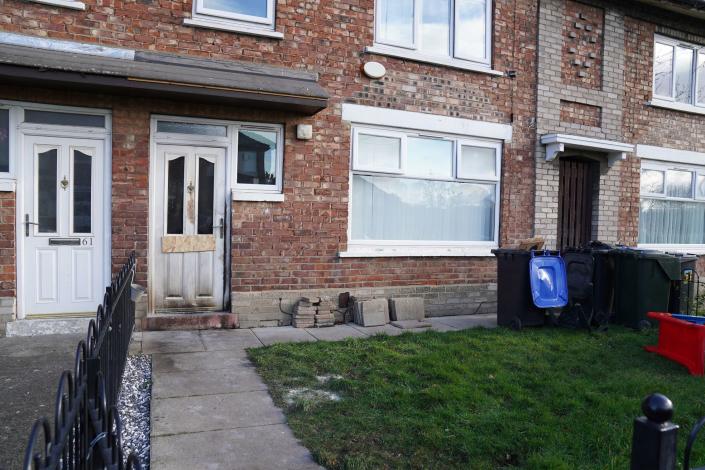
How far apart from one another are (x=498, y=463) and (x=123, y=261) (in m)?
5.07

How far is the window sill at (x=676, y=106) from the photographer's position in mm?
10149

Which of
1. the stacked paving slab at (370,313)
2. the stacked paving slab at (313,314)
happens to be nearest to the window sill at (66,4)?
the stacked paving slab at (313,314)

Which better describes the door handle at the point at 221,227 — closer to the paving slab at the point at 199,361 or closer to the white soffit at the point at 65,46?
the paving slab at the point at 199,361

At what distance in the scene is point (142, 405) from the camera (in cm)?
426

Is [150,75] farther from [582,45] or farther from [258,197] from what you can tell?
[582,45]

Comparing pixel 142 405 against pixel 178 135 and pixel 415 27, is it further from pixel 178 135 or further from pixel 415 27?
pixel 415 27

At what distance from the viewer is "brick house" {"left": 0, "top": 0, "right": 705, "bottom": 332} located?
6.21 metres

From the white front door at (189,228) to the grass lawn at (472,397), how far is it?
1658 millimetres

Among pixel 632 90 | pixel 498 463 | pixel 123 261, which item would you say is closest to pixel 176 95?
pixel 123 261

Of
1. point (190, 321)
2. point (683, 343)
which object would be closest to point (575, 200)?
point (683, 343)

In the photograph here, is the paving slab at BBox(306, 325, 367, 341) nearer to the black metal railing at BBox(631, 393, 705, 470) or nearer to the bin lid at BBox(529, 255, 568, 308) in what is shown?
the bin lid at BBox(529, 255, 568, 308)

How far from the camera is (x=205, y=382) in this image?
475cm

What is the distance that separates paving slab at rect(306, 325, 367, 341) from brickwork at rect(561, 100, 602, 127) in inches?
212

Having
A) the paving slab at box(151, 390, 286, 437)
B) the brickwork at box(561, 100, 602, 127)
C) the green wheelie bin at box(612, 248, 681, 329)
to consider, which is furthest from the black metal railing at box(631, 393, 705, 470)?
the brickwork at box(561, 100, 602, 127)
